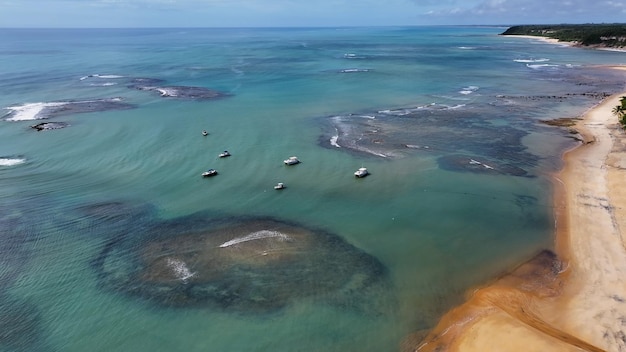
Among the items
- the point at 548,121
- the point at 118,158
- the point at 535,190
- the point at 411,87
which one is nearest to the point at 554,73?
the point at 411,87

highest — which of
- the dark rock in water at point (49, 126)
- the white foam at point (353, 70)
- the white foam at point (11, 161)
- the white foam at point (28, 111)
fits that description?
the white foam at point (353, 70)

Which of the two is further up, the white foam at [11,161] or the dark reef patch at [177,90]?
the dark reef patch at [177,90]

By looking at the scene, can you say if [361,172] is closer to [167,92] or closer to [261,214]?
[261,214]

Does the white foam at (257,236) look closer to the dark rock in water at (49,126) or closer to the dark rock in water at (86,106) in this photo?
the dark rock in water at (49,126)

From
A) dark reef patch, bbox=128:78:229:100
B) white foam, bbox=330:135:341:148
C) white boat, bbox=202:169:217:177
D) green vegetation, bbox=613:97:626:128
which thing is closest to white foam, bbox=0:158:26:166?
white boat, bbox=202:169:217:177

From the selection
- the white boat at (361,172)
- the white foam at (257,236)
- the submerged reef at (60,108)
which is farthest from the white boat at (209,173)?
the submerged reef at (60,108)

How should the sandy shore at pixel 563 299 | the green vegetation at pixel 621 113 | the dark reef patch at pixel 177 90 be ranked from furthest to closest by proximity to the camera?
the dark reef patch at pixel 177 90 → the green vegetation at pixel 621 113 → the sandy shore at pixel 563 299
